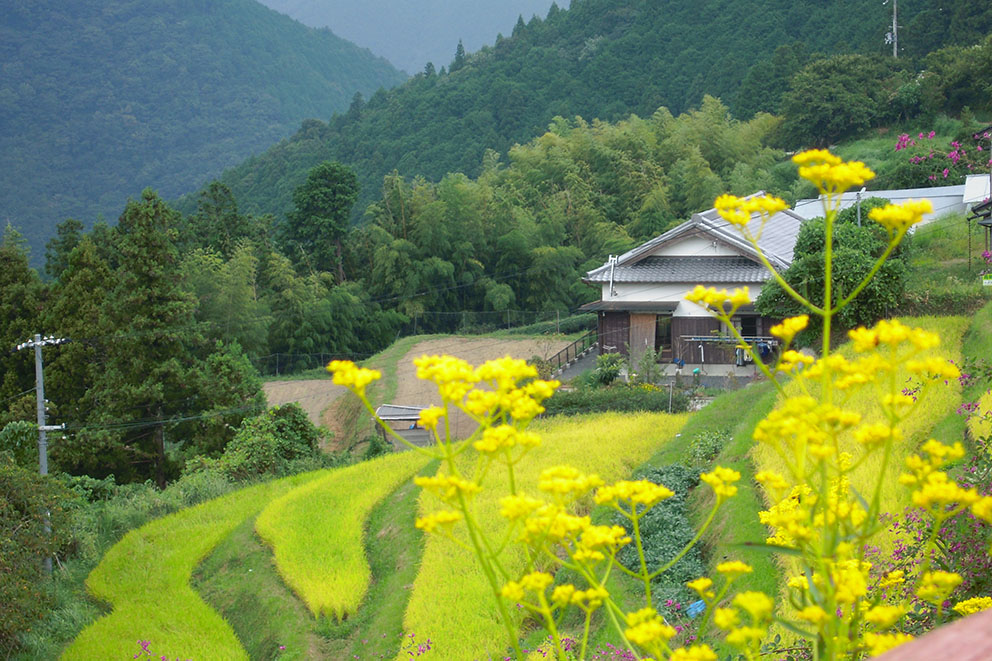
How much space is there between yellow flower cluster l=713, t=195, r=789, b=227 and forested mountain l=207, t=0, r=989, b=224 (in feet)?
156

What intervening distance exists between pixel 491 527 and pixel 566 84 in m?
46.8

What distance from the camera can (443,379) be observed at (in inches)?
94.2

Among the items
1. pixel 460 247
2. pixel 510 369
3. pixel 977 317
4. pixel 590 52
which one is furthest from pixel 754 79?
pixel 510 369

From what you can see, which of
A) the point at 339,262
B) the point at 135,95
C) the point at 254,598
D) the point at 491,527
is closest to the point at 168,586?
the point at 254,598

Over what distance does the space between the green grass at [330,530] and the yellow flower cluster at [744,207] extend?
980 centimetres

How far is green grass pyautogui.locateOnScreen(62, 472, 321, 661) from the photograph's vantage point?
11062 millimetres

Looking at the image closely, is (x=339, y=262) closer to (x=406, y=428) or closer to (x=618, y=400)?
(x=406, y=428)

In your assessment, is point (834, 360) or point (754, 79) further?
point (754, 79)

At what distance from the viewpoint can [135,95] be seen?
257 ft

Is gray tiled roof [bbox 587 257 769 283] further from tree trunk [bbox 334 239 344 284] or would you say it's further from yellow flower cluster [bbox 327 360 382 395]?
yellow flower cluster [bbox 327 360 382 395]

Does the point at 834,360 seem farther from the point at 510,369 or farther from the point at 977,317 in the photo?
the point at 977,317

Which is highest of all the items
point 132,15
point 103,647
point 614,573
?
point 132,15

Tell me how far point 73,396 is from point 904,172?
23.5m

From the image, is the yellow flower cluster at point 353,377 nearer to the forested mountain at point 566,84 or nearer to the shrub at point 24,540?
the shrub at point 24,540
